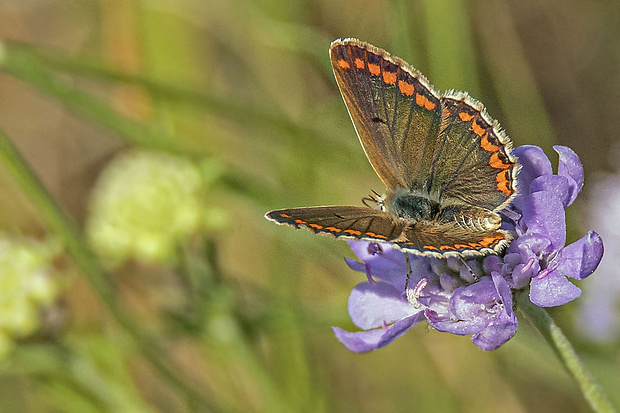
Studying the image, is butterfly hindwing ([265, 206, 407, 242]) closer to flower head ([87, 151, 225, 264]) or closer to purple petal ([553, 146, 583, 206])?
purple petal ([553, 146, 583, 206])

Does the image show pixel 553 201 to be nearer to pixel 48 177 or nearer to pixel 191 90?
pixel 191 90

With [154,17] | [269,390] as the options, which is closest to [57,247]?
[269,390]

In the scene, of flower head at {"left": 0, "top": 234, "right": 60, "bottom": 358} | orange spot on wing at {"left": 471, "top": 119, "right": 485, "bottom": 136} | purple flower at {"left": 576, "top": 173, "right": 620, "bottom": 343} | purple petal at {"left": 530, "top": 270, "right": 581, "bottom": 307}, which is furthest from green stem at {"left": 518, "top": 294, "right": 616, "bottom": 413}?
flower head at {"left": 0, "top": 234, "right": 60, "bottom": 358}

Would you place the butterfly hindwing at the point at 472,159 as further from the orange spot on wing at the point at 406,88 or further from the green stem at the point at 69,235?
the green stem at the point at 69,235

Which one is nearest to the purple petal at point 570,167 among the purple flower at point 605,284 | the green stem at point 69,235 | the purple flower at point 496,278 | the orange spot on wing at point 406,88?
the purple flower at point 496,278

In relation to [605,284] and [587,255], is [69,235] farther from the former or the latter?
[605,284]

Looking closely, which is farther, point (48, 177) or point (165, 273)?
point (48, 177)
